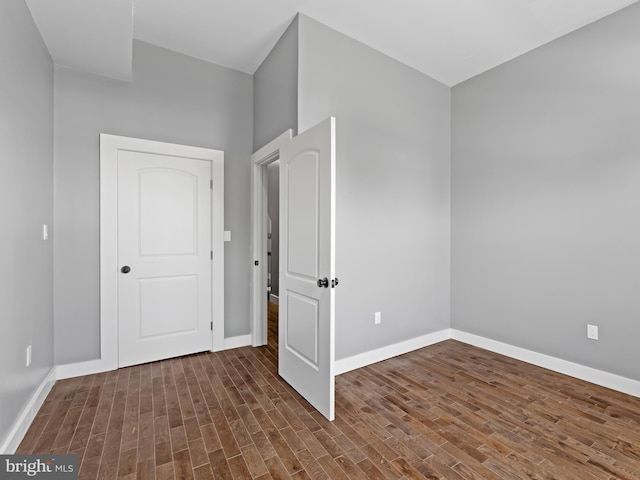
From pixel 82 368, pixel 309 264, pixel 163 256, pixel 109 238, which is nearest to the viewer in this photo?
pixel 309 264

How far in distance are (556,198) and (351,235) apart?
80.1 inches

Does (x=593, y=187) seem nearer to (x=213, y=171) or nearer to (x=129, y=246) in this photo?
(x=213, y=171)

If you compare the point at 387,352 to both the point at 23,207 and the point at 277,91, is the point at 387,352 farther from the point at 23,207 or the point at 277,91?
the point at 23,207

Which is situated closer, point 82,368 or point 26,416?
point 26,416

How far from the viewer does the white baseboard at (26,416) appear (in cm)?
177

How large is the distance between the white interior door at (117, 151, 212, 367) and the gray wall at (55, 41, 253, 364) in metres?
0.23

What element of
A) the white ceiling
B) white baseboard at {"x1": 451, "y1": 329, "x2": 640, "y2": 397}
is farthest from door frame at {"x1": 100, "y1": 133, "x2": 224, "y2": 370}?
white baseboard at {"x1": 451, "y1": 329, "x2": 640, "y2": 397}

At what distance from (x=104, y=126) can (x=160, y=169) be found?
1.92 feet

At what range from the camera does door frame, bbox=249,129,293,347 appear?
3.63 m

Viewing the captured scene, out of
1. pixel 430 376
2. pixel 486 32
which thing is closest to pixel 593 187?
pixel 486 32

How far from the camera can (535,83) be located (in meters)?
3.21

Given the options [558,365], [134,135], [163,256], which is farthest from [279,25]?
[558,365]

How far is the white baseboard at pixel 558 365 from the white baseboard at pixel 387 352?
12.8 inches

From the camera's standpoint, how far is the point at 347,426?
83.7 inches
